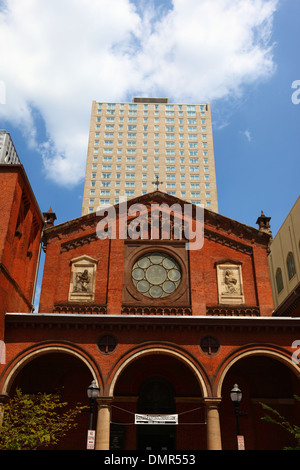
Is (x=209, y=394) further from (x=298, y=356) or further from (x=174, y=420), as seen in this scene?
(x=298, y=356)

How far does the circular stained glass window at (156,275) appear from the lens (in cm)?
2527

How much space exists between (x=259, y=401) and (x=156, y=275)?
9.14 m

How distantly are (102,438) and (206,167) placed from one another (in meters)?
82.6

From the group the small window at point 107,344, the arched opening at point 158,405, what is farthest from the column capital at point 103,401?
the arched opening at point 158,405

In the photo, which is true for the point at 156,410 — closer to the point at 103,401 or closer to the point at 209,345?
the point at 103,401

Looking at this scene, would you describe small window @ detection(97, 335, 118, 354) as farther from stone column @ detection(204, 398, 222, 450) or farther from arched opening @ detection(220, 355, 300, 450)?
arched opening @ detection(220, 355, 300, 450)

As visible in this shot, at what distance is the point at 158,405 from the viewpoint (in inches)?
925

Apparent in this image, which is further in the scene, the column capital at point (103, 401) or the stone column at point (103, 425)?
the column capital at point (103, 401)

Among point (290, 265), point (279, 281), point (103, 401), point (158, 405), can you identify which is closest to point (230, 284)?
point (158, 405)

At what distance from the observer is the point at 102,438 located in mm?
19250

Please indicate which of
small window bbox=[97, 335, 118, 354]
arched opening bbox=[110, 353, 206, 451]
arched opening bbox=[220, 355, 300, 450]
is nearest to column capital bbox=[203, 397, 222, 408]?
arched opening bbox=[110, 353, 206, 451]

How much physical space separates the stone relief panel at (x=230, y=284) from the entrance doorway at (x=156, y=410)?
19.9ft

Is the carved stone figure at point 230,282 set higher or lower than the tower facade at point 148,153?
lower

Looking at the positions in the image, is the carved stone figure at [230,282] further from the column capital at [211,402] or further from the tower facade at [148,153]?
the tower facade at [148,153]
